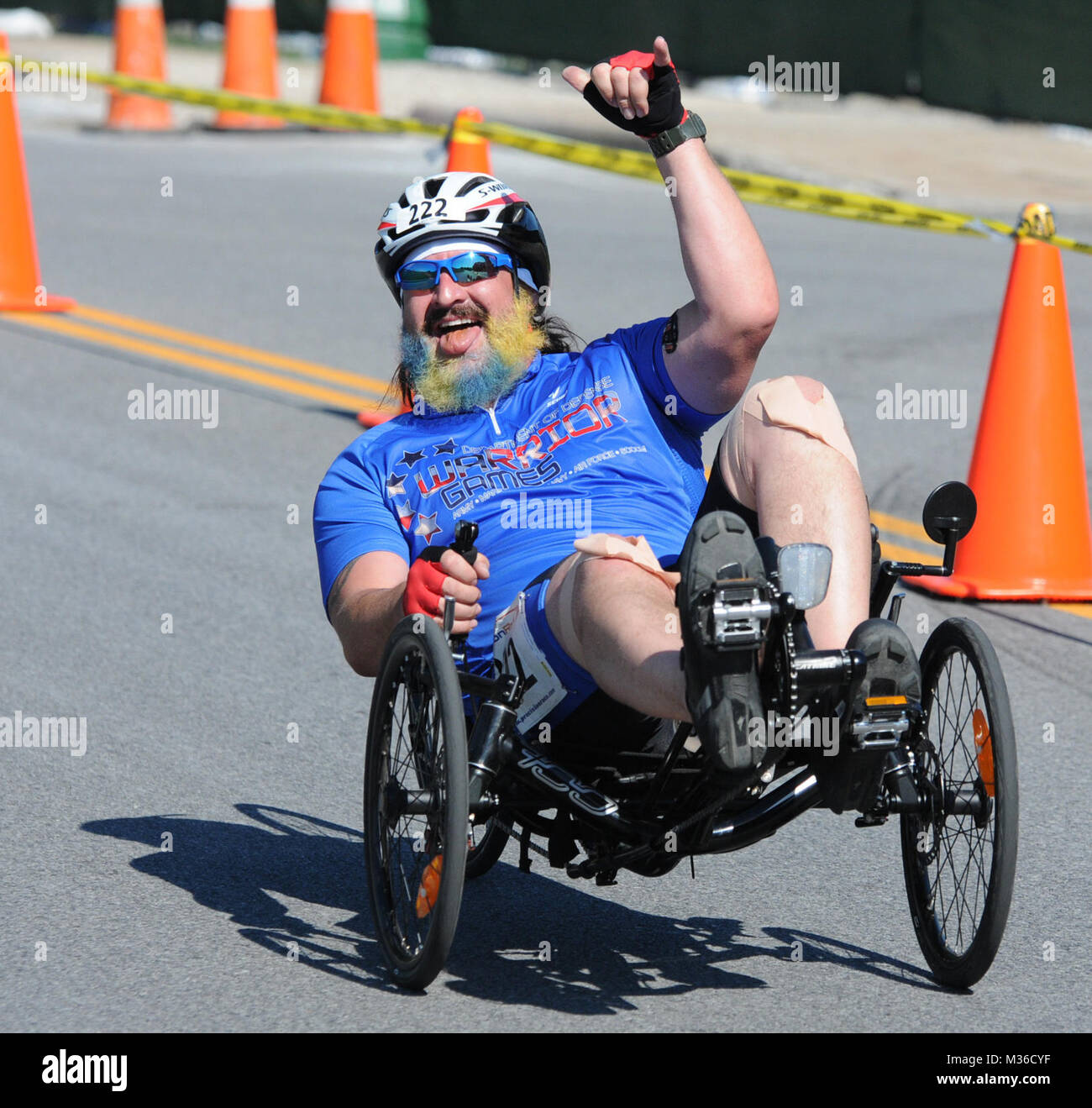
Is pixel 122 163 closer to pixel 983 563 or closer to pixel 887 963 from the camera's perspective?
pixel 983 563

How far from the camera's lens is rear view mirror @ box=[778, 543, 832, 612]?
3.38 metres

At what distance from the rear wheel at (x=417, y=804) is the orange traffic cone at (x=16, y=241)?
7.09 m

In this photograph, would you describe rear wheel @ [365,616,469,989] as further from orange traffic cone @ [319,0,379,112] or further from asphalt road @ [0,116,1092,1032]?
orange traffic cone @ [319,0,379,112]

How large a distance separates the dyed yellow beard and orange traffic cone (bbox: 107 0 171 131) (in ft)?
47.0

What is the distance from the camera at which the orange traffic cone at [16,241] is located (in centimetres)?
1061

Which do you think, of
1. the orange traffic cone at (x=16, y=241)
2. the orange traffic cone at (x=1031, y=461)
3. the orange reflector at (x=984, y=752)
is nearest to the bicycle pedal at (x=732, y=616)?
the orange reflector at (x=984, y=752)

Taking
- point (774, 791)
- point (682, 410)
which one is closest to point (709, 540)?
point (774, 791)

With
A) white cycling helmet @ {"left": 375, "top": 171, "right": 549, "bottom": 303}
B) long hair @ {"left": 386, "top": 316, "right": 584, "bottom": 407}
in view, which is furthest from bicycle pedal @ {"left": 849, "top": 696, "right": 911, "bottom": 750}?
white cycling helmet @ {"left": 375, "top": 171, "right": 549, "bottom": 303}

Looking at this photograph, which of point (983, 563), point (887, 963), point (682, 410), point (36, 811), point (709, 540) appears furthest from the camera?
point (983, 563)

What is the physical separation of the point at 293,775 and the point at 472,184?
58.7 inches

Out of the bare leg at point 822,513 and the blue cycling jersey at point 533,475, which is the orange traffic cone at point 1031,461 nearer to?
the blue cycling jersey at point 533,475

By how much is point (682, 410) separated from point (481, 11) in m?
17.9

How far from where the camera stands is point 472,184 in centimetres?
456

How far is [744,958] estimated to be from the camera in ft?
13.1
